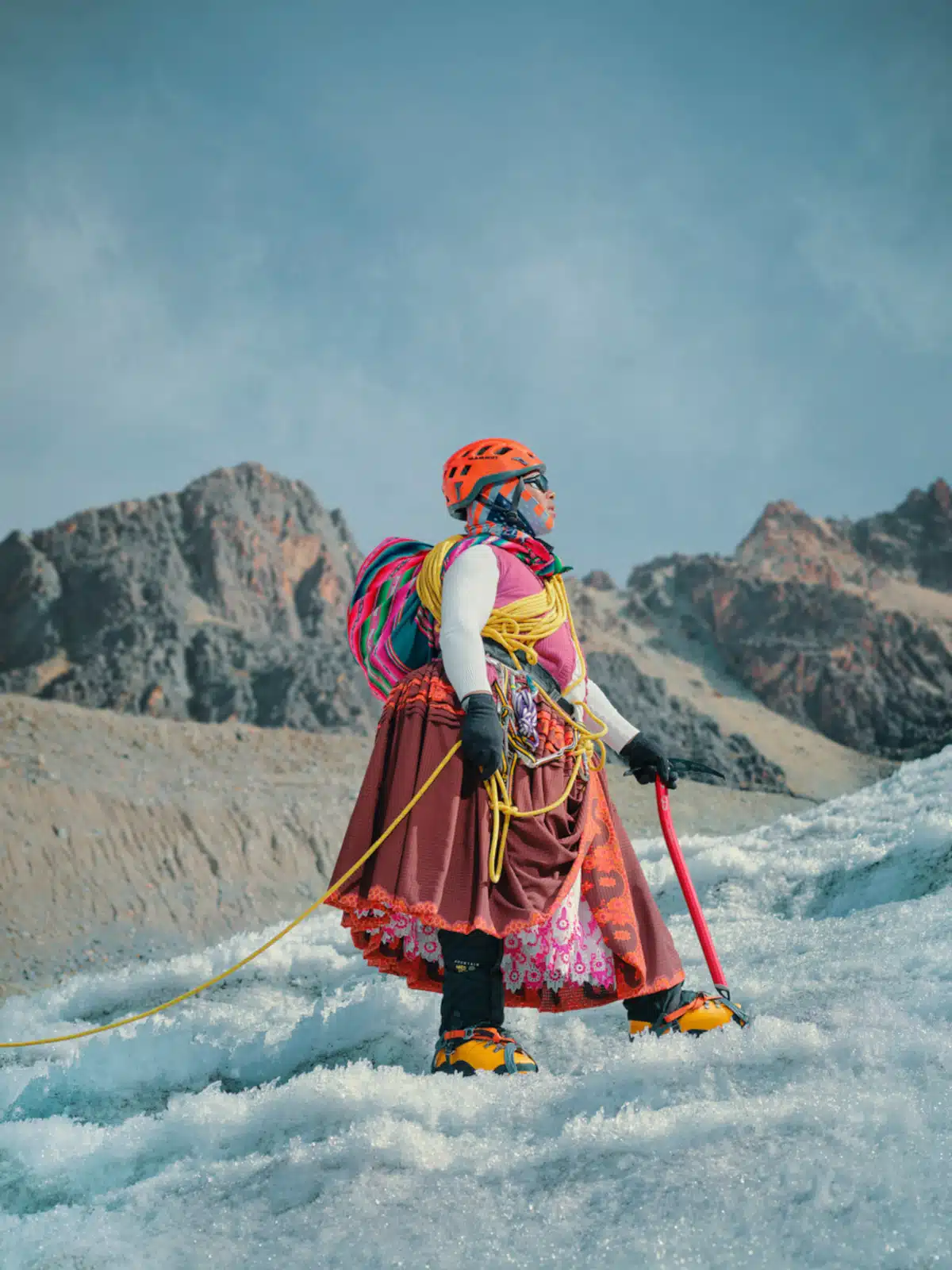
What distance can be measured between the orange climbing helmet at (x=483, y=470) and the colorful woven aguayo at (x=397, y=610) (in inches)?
5.8

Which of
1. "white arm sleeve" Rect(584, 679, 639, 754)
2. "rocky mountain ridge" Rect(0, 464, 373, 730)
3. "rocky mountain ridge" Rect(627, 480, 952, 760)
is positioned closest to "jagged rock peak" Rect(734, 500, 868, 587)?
"rocky mountain ridge" Rect(627, 480, 952, 760)

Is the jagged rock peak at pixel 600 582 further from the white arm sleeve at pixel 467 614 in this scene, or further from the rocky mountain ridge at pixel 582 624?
the white arm sleeve at pixel 467 614

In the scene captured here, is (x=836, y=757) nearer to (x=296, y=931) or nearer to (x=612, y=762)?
(x=612, y=762)

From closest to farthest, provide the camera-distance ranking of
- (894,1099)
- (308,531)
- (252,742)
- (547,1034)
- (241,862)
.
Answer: (894,1099)
(547,1034)
(241,862)
(252,742)
(308,531)

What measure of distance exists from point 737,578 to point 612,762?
24978mm

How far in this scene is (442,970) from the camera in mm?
2564

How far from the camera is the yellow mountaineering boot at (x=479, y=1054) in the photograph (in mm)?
2139

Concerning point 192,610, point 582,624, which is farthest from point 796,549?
point 192,610

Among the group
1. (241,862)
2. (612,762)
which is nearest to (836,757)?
(612,762)

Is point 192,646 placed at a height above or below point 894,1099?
above

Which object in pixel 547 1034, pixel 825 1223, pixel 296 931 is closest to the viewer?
pixel 825 1223

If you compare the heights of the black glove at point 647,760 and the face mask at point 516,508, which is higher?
the face mask at point 516,508

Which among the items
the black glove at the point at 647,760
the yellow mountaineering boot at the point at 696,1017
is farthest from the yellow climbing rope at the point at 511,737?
the yellow mountaineering boot at the point at 696,1017

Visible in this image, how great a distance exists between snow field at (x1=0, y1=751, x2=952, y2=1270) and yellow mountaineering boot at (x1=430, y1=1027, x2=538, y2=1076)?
130 millimetres
